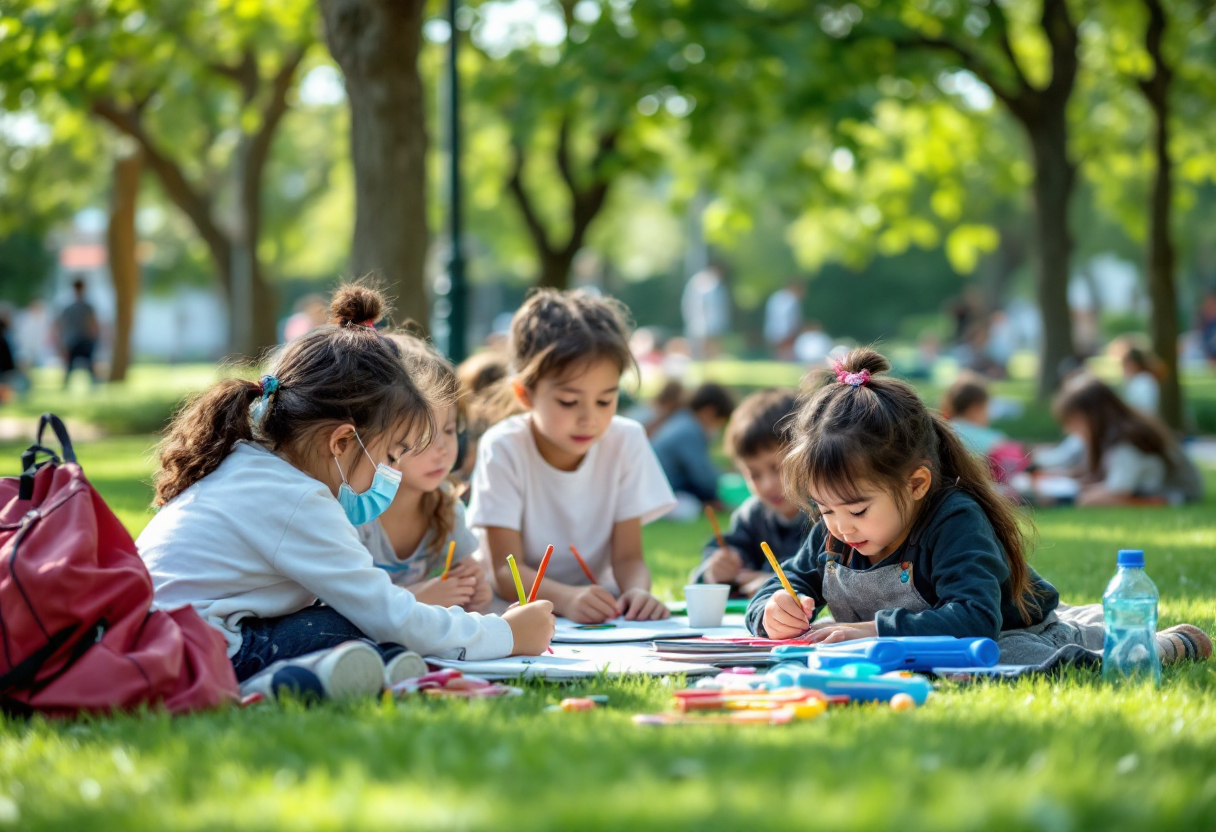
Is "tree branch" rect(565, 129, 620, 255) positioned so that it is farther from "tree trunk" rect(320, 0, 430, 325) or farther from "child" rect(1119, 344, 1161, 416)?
"tree trunk" rect(320, 0, 430, 325)

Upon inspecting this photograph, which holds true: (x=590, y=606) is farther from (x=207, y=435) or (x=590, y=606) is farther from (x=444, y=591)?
(x=207, y=435)

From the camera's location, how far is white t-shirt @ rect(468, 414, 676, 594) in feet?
16.8

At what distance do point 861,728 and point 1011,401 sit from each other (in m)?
15.1

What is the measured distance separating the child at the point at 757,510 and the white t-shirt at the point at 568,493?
0.37m

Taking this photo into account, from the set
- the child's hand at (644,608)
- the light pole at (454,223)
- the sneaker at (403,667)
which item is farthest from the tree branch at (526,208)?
the sneaker at (403,667)

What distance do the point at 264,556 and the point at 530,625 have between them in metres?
0.85

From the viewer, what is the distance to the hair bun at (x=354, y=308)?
4.47m

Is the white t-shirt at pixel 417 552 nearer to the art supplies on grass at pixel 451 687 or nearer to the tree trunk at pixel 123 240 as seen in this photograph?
the art supplies on grass at pixel 451 687

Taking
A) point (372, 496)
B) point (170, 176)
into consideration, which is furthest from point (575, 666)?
point (170, 176)

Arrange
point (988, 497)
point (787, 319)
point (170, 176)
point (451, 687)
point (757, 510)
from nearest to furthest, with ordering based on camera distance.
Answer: point (451, 687) < point (988, 497) < point (757, 510) < point (170, 176) < point (787, 319)

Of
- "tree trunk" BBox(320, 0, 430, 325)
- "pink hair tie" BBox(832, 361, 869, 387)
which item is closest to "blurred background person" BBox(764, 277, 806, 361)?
"tree trunk" BBox(320, 0, 430, 325)

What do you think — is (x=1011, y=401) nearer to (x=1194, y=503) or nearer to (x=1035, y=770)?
(x=1194, y=503)

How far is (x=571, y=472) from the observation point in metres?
5.27

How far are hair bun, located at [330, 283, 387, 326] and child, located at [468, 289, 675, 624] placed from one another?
713mm
